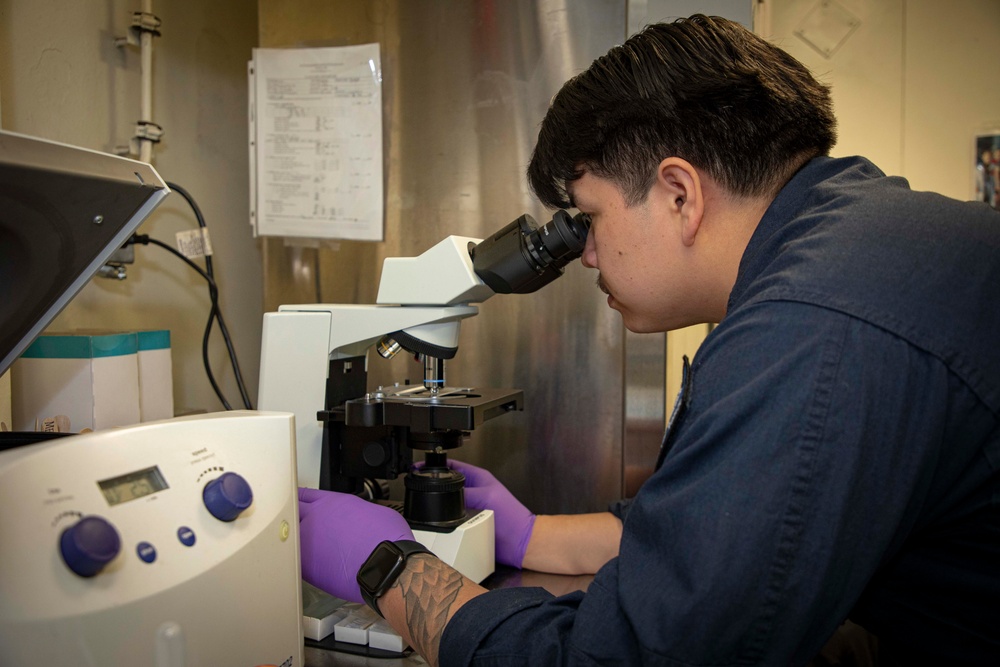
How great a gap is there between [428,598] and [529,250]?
1.55 ft

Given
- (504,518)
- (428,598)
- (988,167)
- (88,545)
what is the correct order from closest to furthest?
(88,545)
(428,598)
(504,518)
(988,167)

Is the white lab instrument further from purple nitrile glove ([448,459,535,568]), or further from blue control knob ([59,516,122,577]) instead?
purple nitrile glove ([448,459,535,568])

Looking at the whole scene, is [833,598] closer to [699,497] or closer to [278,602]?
[699,497]

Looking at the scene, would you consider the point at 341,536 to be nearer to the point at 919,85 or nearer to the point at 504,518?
the point at 504,518

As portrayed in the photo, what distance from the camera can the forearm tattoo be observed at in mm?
777

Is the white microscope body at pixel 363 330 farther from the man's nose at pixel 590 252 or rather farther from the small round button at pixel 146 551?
the small round button at pixel 146 551

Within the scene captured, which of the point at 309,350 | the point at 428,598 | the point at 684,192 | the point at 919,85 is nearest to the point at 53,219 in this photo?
the point at 309,350

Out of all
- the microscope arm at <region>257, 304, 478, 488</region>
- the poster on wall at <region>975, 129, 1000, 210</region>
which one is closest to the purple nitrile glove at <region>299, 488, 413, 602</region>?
the microscope arm at <region>257, 304, 478, 488</region>

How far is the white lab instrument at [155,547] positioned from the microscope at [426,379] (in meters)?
0.31

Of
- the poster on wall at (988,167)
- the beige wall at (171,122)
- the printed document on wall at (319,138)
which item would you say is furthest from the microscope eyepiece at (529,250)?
the poster on wall at (988,167)

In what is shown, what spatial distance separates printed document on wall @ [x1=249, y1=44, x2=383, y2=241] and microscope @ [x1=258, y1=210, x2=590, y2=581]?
528mm

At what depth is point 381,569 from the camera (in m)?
0.85

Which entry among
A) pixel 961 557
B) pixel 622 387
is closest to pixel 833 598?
pixel 961 557

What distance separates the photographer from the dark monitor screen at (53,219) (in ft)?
2.04
